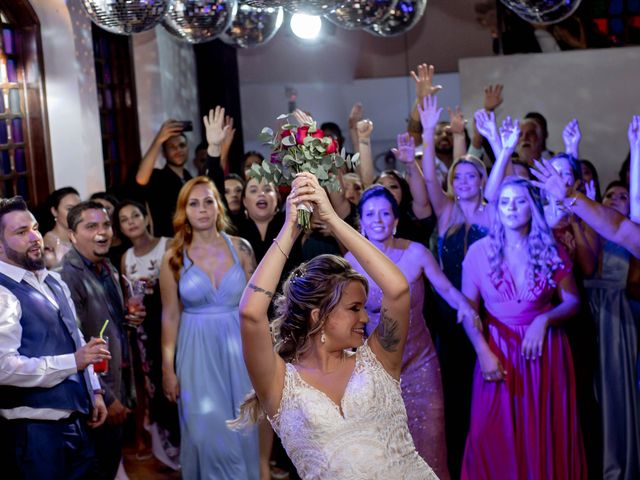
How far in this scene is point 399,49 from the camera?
9.05 meters

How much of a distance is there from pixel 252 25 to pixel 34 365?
2.87m

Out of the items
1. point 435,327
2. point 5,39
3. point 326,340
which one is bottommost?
point 435,327

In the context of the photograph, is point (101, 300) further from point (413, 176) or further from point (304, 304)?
point (304, 304)

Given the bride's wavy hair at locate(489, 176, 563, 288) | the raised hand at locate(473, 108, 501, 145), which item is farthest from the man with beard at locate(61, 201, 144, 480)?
the raised hand at locate(473, 108, 501, 145)

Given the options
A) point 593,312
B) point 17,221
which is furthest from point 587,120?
point 17,221

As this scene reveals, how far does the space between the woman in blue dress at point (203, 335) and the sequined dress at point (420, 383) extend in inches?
26.7

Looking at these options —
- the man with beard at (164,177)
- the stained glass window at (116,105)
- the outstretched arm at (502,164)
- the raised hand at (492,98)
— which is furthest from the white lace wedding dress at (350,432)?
the stained glass window at (116,105)

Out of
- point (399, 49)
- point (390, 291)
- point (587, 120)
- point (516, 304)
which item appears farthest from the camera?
point (399, 49)

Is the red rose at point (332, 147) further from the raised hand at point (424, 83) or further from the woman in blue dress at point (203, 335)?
the raised hand at point (424, 83)

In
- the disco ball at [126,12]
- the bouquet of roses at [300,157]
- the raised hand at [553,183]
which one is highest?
the disco ball at [126,12]

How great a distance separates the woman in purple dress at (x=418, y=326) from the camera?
4.53 m

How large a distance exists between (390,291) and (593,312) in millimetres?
2472

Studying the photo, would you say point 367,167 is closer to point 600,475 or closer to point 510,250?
point 510,250

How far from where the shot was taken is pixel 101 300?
4.48m
